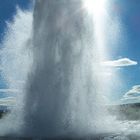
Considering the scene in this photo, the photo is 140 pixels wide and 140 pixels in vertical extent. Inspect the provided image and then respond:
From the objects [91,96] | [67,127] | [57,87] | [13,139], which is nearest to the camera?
[13,139]

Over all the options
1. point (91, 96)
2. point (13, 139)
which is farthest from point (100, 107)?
point (13, 139)

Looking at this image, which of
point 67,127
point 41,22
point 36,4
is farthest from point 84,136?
point 36,4

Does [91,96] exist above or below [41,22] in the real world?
below

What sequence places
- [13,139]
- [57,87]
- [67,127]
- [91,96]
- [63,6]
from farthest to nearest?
1. [63,6]
2. [91,96]
3. [57,87]
4. [67,127]
5. [13,139]

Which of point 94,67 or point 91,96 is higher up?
point 94,67

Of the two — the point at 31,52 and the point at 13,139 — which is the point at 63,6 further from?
the point at 13,139

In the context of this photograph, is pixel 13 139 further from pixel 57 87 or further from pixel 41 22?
pixel 41 22

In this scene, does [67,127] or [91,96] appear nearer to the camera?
[67,127]

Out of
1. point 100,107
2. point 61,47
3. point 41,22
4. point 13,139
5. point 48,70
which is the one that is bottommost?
point 13,139

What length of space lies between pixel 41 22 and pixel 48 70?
7443mm

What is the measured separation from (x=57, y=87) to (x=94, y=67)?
25.0ft

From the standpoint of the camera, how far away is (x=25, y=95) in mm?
44875

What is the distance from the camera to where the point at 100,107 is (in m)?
47.6

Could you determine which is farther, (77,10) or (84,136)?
(77,10)
